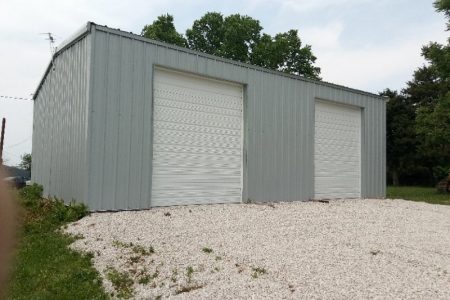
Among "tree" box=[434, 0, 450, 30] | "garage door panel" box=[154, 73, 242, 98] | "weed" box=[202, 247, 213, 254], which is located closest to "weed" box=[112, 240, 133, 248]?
"weed" box=[202, 247, 213, 254]

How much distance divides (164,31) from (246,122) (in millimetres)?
25152

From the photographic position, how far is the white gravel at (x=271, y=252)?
493 cm

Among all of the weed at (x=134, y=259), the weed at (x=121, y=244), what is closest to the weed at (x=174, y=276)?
the weed at (x=134, y=259)

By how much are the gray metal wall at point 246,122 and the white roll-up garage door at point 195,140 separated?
33 cm

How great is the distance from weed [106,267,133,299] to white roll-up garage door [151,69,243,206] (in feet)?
13.7

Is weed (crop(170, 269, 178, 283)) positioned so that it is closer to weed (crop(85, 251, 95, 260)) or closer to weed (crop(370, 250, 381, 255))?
weed (crop(85, 251, 95, 260))

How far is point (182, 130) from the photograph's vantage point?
10.5 metres

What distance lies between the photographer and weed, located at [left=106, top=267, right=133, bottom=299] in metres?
4.99

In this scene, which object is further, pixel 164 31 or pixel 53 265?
pixel 164 31

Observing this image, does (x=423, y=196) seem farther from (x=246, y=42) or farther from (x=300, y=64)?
(x=246, y=42)

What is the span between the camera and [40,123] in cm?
1410

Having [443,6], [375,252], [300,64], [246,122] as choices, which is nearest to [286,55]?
[300,64]

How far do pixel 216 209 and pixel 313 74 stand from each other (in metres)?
28.0

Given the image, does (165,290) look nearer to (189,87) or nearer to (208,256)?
(208,256)
